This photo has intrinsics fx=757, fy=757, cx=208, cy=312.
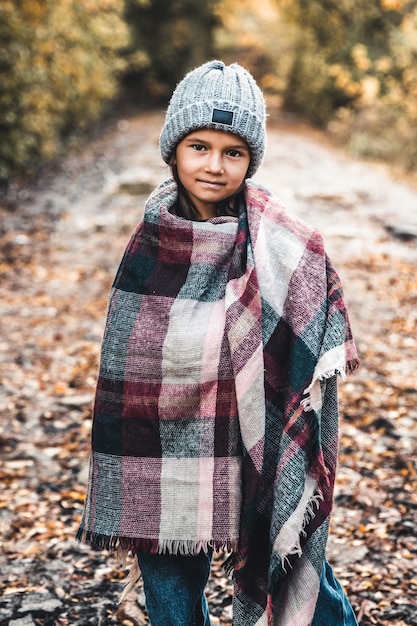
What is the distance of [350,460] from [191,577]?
2073mm

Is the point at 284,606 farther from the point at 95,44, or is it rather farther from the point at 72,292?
the point at 95,44

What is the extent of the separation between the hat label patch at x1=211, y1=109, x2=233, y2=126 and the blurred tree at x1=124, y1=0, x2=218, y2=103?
16.4 metres

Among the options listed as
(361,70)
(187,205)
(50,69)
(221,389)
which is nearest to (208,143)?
(187,205)

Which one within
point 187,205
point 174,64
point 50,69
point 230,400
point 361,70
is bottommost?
point 230,400

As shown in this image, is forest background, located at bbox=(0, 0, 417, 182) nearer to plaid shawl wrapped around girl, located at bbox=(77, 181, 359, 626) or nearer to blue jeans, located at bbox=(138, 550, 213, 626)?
plaid shawl wrapped around girl, located at bbox=(77, 181, 359, 626)

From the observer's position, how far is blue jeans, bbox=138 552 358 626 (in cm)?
207

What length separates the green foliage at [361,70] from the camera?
13.4 meters

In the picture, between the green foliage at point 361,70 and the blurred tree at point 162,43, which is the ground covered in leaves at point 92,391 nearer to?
the green foliage at point 361,70

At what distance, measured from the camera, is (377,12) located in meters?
15.9

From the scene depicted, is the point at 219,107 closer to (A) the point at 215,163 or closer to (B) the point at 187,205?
(A) the point at 215,163

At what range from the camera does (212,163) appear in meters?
2.05

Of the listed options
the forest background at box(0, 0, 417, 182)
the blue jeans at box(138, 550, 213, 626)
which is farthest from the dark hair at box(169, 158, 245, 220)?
the forest background at box(0, 0, 417, 182)

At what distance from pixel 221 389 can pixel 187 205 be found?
23.1 inches

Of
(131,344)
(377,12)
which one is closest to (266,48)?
(377,12)
